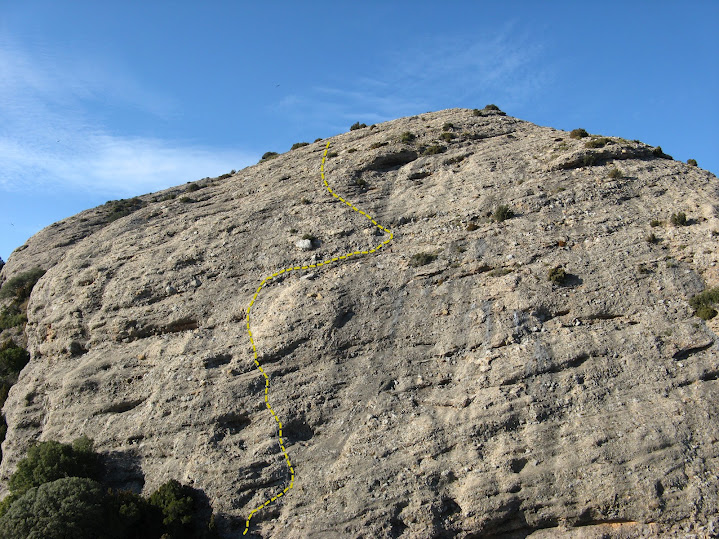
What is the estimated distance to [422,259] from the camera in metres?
22.4

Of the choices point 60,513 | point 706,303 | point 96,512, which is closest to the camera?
point 60,513

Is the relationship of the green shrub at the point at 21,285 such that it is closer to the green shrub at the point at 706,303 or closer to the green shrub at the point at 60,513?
the green shrub at the point at 60,513

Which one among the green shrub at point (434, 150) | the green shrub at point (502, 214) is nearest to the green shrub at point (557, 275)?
the green shrub at point (502, 214)

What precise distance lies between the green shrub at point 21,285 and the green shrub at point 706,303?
31.6m

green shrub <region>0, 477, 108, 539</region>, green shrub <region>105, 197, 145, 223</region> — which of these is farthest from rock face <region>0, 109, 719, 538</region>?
green shrub <region>105, 197, 145, 223</region>

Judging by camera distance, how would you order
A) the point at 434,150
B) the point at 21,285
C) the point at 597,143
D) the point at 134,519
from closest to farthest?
the point at 134,519
the point at 597,143
the point at 434,150
the point at 21,285

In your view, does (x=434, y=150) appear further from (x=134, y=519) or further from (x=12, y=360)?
(x=12, y=360)

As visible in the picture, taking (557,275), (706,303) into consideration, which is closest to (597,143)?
(557,275)

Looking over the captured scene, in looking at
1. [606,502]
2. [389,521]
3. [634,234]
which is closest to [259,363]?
[389,521]

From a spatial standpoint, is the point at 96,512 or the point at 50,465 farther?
the point at 50,465

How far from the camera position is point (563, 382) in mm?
17500

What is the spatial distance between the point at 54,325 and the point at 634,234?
83.9 ft

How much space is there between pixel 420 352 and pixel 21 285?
2372 cm

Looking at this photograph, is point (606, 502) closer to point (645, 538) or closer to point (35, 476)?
point (645, 538)
